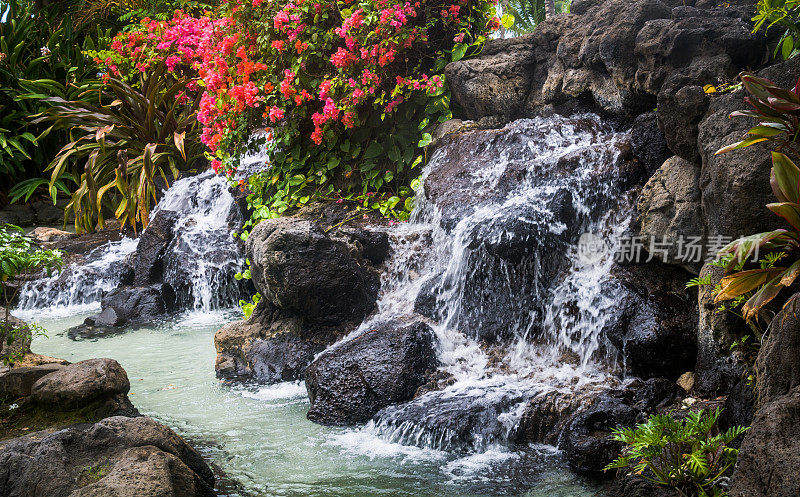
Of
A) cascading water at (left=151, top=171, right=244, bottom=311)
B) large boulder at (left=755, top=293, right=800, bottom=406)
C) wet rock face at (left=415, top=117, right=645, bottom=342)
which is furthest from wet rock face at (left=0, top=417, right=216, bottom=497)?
cascading water at (left=151, top=171, right=244, bottom=311)

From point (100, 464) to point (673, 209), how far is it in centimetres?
421

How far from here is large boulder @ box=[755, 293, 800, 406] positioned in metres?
2.95

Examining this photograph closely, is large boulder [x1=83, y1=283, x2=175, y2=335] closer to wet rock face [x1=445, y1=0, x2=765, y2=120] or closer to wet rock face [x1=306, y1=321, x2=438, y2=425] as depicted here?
wet rock face [x1=306, y1=321, x2=438, y2=425]

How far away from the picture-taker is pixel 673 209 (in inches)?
187

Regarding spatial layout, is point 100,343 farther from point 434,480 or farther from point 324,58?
point 434,480

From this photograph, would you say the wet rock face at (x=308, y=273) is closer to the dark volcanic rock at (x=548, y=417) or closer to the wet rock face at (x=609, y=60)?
the dark volcanic rock at (x=548, y=417)

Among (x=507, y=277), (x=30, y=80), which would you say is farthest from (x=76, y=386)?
(x=30, y=80)

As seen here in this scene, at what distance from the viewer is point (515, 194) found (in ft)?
20.0

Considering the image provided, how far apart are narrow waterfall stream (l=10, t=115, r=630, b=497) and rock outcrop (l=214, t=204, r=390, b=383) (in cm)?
25

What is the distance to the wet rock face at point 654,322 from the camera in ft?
14.3

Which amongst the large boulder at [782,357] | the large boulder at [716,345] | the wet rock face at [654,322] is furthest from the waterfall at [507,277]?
the large boulder at [782,357]

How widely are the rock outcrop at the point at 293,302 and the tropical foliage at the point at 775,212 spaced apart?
11.7ft

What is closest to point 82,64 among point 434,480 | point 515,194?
point 515,194

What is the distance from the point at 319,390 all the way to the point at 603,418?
2.21 metres
